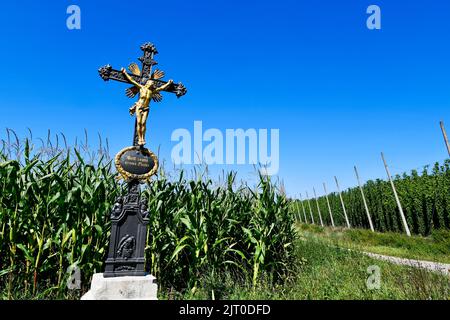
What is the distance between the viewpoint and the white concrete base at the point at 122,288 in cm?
429

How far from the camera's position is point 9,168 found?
4.95 m

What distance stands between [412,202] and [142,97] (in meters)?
24.8

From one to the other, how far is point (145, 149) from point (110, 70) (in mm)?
1822

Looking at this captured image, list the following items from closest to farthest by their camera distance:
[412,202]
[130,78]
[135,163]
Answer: [135,163] → [130,78] → [412,202]

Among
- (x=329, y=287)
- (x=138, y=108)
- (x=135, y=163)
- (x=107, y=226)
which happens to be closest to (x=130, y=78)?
(x=138, y=108)

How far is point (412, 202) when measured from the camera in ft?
74.0

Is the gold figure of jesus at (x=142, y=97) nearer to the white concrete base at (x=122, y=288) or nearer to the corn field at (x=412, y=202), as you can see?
the white concrete base at (x=122, y=288)

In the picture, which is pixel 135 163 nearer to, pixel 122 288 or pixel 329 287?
pixel 122 288

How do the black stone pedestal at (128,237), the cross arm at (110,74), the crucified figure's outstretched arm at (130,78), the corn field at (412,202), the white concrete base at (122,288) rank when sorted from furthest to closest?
the corn field at (412,202)
the crucified figure's outstretched arm at (130,78)
the cross arm at (110,74)
the black stone pedestal at (128,237)
the white concrete base at (122,288)

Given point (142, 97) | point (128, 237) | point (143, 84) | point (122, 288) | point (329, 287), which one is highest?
point (143, 84)

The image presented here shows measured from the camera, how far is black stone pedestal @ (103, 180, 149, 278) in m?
4.73

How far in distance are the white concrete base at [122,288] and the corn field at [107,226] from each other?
2.67 feet

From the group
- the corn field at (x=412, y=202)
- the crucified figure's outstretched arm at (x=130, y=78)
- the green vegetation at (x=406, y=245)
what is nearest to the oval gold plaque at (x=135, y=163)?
the crucified figure's outstretched arm at (x=130, y=78)
